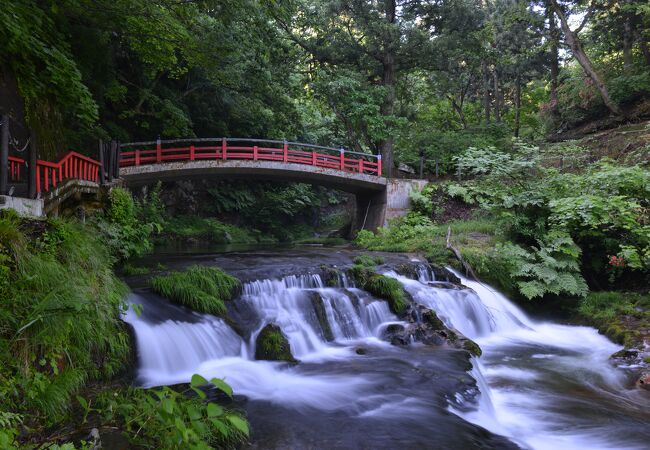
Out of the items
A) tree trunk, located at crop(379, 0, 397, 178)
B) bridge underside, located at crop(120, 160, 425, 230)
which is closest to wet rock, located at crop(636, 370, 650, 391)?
bridge underside, located at crop(120, 160, 425, 230)

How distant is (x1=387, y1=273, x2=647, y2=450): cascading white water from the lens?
16.1 ft

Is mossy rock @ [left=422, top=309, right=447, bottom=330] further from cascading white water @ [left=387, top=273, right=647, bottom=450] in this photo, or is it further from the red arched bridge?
the red arched bridge

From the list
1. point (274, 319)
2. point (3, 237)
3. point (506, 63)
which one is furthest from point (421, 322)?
point (506, 63)

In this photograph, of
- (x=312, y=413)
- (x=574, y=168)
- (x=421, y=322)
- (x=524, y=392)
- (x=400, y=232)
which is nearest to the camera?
(x=312, y=413)

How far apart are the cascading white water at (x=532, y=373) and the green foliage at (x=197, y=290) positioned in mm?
4088

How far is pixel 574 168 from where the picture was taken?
15039 millimetres

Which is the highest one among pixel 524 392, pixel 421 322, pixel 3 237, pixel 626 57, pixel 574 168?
pixel 626 57

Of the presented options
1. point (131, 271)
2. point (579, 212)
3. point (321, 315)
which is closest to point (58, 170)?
point (131, 271)

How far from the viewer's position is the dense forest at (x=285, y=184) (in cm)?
399

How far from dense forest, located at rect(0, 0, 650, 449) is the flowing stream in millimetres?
394

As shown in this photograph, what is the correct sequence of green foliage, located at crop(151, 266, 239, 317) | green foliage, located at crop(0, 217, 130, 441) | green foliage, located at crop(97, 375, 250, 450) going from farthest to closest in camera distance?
1. green foliage, located at crop(151, 266, 239, 317)
2. green foliage, located at crop(0, 217, 130, 441)
3. green foliage, located at crop(97, 375, 250, 450)

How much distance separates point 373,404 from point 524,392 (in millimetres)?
2499

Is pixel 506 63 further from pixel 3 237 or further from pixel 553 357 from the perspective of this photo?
pixel 3 237

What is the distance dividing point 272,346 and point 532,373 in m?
4.36
